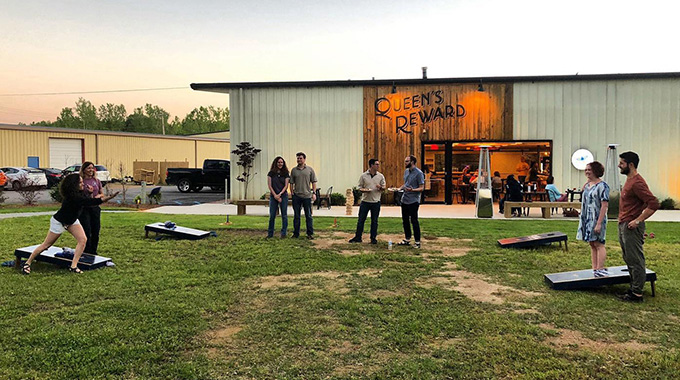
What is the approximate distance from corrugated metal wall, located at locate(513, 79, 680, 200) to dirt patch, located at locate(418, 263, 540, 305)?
11889 millimetres

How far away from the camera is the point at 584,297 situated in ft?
17.2

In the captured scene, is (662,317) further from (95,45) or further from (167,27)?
(95,45)

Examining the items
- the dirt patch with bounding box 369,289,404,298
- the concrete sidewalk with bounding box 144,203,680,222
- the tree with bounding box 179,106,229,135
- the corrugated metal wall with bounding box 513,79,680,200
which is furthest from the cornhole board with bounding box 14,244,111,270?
the tree with bounding box 179,106,229,135

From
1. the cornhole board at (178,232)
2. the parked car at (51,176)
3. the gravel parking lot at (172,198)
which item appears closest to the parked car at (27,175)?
the parked car at (51,176)

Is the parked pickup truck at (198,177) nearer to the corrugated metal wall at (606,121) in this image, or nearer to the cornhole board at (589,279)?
the corrugated metal wall at (606,121)

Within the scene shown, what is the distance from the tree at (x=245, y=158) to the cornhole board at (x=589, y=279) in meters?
13.3

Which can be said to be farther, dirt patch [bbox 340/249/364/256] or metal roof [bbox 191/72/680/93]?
metal roof [bbox 191/72/680/93]

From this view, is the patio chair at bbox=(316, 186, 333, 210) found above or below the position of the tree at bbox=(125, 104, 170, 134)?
below

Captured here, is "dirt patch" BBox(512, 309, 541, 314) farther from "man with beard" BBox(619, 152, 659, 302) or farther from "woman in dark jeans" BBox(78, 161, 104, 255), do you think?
"woman in dark jeans" BBox(78, 161, 104, 255)

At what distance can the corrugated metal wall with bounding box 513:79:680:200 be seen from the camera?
16266mm

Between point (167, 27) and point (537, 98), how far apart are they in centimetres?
1688

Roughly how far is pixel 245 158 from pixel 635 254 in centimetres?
1414

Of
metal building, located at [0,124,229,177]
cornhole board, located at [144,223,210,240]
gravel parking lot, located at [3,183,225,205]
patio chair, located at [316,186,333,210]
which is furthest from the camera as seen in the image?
metal building, located at [0,124,229,177]

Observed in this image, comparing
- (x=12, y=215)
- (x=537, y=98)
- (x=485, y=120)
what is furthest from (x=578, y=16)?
(x=12, y=215)
